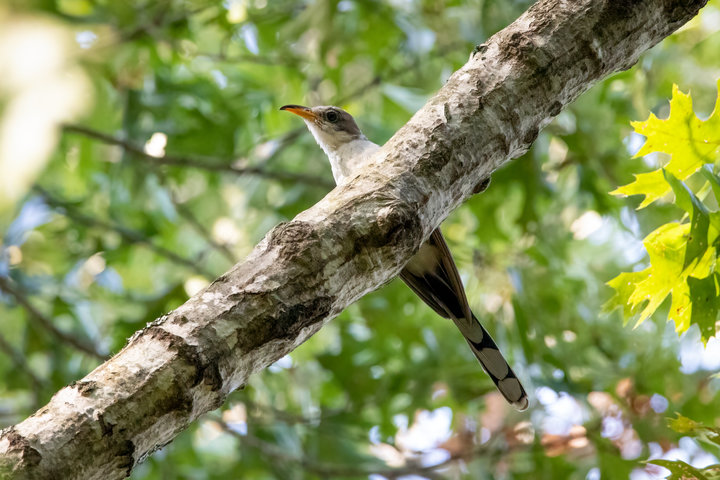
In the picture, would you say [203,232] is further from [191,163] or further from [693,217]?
[693,217]

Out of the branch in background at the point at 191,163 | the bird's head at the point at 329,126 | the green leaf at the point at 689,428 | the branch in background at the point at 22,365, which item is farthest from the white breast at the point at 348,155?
the branch in background at the point at 22,365

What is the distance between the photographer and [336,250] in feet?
6.85

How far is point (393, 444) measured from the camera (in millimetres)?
6391

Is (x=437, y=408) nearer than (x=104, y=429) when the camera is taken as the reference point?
No

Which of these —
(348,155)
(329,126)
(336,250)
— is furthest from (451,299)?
(336,250)

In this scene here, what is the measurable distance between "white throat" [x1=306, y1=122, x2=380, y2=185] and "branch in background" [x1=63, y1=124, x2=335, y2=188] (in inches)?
32.0

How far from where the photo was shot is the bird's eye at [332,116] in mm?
5133

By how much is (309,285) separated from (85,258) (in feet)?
16.4

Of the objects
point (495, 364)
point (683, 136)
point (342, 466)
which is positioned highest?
point (683, 136)

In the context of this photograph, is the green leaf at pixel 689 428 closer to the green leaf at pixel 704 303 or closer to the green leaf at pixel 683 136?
the green leaf at pixel 704 303

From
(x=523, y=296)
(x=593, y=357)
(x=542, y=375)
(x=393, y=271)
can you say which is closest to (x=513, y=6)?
(x=523, y=296)

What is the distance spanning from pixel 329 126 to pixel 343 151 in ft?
1.37

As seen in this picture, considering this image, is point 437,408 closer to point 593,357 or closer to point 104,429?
point 593,357

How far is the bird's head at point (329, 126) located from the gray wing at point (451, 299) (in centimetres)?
112
